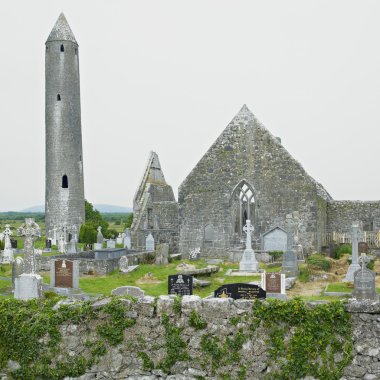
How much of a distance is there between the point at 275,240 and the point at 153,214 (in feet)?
30.3

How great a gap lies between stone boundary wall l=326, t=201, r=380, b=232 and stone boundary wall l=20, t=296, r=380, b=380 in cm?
2185

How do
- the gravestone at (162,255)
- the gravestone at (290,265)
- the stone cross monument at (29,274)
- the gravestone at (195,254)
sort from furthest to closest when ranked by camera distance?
the gravestone at (195,254) → the gravestone at (162,255) → the gravestone at (290,265) → the stone cross monument at (29,274)

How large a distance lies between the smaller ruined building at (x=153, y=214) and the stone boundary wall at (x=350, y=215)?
843 cm

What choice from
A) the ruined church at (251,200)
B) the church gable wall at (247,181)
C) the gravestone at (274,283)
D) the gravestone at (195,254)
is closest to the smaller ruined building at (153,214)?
the ruined church at (251,200)

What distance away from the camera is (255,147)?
27.7m

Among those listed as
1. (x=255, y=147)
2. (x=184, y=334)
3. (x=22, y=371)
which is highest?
Result: (x=255, y=147)

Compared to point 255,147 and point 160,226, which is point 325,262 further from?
point 160,226

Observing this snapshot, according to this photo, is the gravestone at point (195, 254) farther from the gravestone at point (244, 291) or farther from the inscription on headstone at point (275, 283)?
the gravestone at point (244, 291)

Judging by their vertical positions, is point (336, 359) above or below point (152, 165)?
below

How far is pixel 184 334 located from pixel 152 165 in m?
30.6

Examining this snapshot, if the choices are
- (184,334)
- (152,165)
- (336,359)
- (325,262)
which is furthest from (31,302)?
(152,165)

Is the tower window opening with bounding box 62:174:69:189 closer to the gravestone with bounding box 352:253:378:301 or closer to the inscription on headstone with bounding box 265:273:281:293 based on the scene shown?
the inscription on headstone with bounding box 265:273:281:293

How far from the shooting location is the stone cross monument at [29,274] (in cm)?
1438

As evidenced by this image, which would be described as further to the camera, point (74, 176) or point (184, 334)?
point (74, 176)
